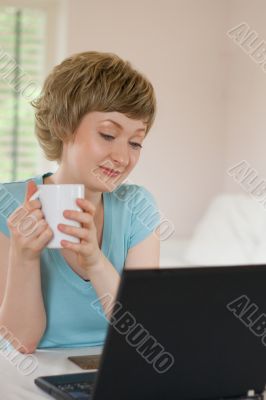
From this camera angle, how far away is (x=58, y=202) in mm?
1223

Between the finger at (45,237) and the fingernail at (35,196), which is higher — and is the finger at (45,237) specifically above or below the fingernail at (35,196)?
below

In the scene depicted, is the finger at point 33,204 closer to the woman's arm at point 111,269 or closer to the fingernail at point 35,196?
the fingernail at point 35,196

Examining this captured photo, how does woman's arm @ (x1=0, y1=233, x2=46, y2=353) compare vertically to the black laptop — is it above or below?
below

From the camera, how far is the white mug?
122 centimetres

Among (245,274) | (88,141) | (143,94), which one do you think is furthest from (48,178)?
(245,274)

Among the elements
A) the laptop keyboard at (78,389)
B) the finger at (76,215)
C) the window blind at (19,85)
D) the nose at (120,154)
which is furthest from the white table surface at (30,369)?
the window blind at (19,85)

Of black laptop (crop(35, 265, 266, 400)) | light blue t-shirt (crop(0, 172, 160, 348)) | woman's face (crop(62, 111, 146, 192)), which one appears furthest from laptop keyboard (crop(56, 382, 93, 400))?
woman's face (crop(62, 111, 146, 192))

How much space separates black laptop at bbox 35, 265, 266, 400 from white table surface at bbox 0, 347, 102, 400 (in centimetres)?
8

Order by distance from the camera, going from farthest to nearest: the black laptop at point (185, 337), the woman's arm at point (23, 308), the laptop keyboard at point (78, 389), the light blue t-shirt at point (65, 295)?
the light blue t-shirt at point (65, 295), the woman's arm at point (23, 308), the laptop keyboard at point (78, 389), the black laptop at point (185, 337)

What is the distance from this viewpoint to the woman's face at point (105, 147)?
145 cm

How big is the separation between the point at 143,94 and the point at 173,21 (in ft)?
9.54

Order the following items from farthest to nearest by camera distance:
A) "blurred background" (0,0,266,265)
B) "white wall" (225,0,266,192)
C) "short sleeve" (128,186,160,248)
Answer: "white wall" (225,0,266,192) < "blurred background" (0,0,266,265) < "short sleeve" (128,186,160,248)

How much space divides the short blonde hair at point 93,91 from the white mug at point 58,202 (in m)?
0.28

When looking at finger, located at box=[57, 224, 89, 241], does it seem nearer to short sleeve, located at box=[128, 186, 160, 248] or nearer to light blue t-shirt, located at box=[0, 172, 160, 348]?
light blue t-shirt, located at box=[0, 172, 160, 348]
